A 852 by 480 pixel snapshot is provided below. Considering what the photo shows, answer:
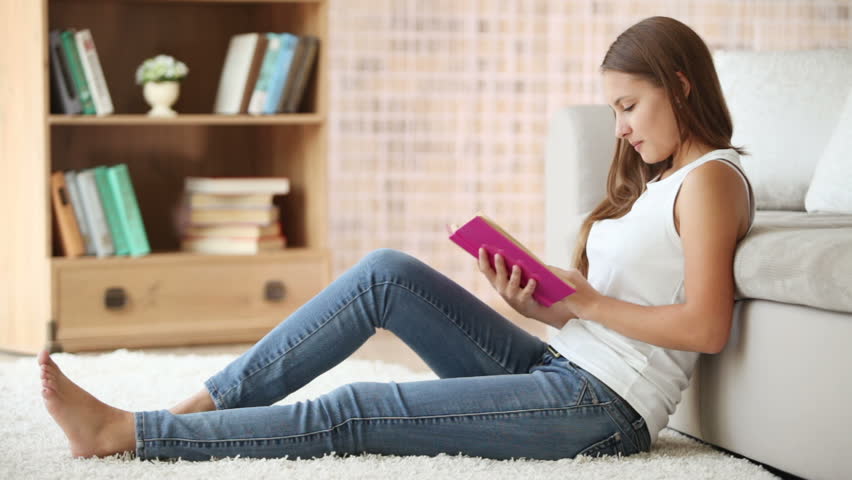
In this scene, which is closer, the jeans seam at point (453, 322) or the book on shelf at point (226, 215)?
the jeans seam at point (453, 322)

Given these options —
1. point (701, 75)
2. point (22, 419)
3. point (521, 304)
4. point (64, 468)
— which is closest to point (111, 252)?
point (22, 419)

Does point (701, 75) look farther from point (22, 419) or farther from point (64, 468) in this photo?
point (22, 419)

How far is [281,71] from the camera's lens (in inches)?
117

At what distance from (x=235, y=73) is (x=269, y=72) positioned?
11 cm

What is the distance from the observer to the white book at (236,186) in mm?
3010

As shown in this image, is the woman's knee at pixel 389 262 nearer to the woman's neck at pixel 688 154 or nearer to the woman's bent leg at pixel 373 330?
the woman's bent leg at pixel 373 330

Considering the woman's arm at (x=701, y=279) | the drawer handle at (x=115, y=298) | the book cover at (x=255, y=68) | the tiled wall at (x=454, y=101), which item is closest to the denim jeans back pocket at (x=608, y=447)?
the woman's arm at (x=701, y=279)

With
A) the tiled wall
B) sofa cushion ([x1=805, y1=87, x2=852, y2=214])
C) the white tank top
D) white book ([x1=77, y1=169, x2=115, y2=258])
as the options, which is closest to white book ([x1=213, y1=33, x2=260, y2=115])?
white book ([x1=77, y1=169, x2=115, y2=258])

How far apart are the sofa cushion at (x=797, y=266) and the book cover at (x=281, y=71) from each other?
1708 mm

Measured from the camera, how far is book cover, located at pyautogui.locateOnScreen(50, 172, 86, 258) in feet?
9.25

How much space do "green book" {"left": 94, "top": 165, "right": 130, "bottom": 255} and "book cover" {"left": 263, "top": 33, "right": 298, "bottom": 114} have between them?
0.48m

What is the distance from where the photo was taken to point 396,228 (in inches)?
143

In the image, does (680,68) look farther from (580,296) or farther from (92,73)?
(92,73)

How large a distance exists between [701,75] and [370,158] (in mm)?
2182
